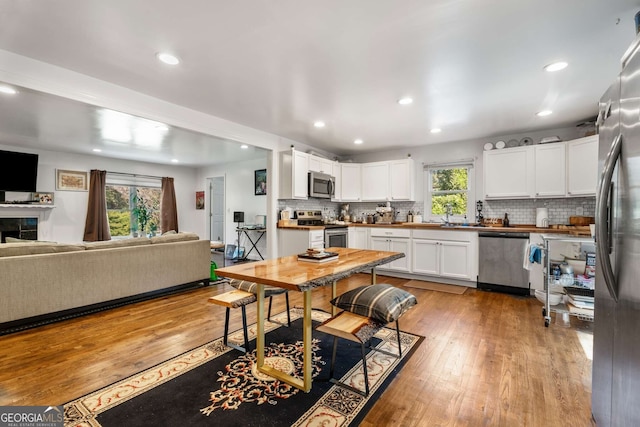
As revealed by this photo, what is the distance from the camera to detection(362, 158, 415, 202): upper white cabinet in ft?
17.5

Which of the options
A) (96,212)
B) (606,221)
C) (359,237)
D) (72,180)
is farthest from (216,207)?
(606,221)

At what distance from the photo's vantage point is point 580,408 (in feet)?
5.61

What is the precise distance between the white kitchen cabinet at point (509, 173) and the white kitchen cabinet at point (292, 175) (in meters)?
2.91

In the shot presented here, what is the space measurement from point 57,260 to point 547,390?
14.3ft

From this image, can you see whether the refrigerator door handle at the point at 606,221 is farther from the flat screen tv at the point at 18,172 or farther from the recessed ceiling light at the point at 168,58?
the flat screen tv at the point at 18,172

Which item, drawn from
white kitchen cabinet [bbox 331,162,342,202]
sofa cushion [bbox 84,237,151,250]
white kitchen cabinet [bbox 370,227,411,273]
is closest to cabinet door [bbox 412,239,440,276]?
white kitchen cabinet [bbox 370,227,411,273]

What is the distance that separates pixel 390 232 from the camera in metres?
5.09

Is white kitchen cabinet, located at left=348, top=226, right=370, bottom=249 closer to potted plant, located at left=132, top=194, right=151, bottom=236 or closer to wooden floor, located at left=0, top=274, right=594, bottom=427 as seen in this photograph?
wooden floor, located at left=0, top=274, right=594, bottom=427

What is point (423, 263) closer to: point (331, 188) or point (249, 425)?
point (331, 188)

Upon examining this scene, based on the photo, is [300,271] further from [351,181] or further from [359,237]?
[351,181]

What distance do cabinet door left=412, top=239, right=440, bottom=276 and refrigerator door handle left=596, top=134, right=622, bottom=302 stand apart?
3461 mm

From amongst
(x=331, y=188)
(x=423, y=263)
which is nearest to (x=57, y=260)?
(x=331, y=188)

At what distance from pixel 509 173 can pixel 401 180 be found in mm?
1666

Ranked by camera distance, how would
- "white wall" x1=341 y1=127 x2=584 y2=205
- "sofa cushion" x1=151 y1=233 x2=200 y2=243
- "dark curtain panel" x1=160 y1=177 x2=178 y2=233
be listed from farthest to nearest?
1. "dark curtain panel" x1=160 y1=177 x2=178 y2=233
2. "white wall" x1=341 y1=127 x2=584 y2=205
3. "sofa cushion" x1=151 y1=233 x2=200 y2=243
